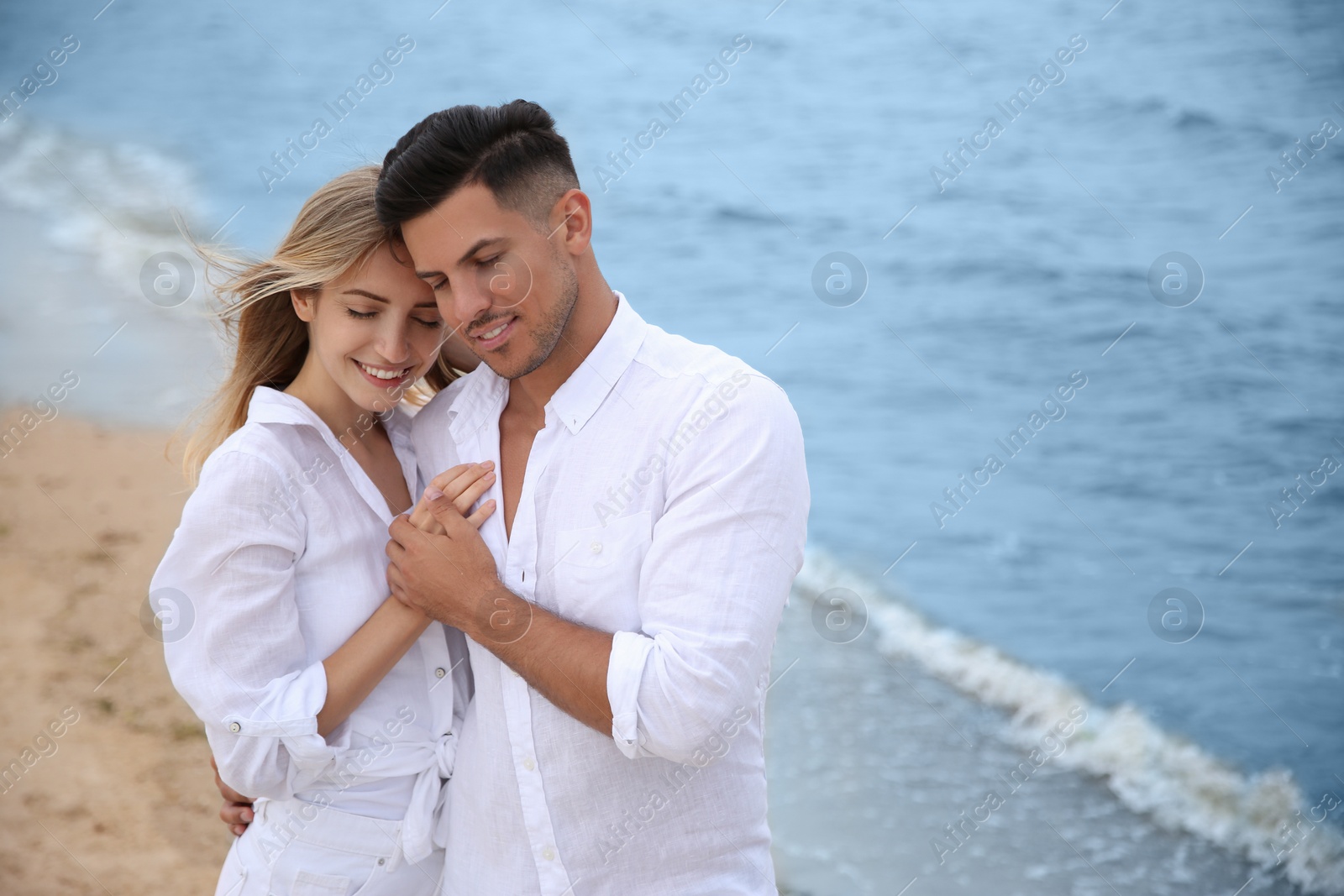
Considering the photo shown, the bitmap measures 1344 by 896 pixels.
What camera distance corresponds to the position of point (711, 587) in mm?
1637

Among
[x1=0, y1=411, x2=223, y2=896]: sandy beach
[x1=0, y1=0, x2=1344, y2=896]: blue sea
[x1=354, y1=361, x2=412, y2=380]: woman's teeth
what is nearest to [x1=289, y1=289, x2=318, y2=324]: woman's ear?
[x1=354, y1=361, x2=412, y2=380]: woman's teeth

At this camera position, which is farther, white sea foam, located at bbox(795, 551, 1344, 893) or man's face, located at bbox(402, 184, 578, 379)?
white sea foam, located at bbox(795, 551, 1344, 893)

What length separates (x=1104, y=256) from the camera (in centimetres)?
1079

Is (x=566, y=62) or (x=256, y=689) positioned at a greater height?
(x=256, y=689)

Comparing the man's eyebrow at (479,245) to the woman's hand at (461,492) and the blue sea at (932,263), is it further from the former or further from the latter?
the blue sea at (932,263)

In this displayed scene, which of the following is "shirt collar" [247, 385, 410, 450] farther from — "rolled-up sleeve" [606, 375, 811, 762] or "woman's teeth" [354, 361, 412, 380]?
"rolled-up sleeve" [606, 375, 811, 762]

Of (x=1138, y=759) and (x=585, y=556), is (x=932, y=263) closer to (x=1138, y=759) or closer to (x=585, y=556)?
(x=1138, y=759)

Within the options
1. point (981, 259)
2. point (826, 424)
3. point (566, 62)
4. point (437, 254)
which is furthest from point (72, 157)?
point (437, 254)

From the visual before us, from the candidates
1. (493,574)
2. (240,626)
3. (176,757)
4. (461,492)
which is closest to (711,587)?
(493,574)

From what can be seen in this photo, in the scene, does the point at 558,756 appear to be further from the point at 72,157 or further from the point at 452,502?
the point at 72,157

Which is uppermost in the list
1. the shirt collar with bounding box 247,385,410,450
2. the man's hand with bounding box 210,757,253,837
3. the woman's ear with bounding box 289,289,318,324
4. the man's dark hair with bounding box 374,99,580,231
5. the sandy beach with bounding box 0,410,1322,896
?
the man's dark hair with bounding box 374,99,580,231

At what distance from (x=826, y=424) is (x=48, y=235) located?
6420mm

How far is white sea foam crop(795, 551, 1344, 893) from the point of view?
209 inches

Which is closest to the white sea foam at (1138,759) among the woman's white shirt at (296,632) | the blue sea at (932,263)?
the blue sea at (932,263)
